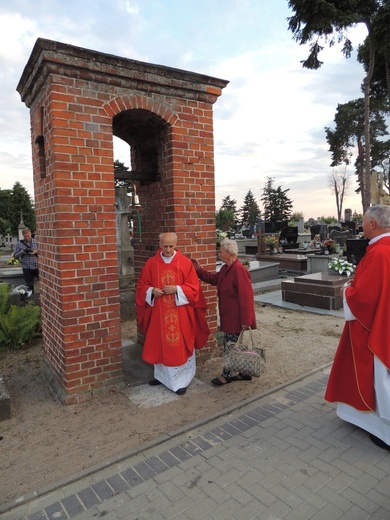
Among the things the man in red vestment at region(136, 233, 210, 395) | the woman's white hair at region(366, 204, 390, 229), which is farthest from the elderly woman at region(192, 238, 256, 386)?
the woman's white hair at region(366, 204, 390, 229)

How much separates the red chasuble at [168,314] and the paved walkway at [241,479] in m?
0.88

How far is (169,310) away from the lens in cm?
406

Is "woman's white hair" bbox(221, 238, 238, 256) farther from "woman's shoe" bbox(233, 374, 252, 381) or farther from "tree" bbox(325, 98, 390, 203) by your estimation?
"tree" bbox(325, 98, 390, 203)

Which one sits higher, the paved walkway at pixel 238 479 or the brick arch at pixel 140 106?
the brick arch at pixel 140 106

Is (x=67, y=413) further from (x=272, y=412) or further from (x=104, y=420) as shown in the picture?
(x=272, y=412)

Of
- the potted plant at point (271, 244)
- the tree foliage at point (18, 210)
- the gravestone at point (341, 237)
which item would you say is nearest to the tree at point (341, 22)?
the gravestone at point (341, 237)

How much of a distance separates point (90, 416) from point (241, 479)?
65.6 inches

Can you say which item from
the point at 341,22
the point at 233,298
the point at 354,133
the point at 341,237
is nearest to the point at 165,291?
the point at 233,298

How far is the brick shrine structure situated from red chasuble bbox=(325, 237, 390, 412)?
2.16 m

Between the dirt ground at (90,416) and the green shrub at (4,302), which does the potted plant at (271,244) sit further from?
the green shrub at (4,302)

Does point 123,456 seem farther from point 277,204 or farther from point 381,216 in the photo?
point 277,204

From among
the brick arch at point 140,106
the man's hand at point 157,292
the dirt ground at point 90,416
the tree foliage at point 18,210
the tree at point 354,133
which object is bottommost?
the dirt ground at point 90,416

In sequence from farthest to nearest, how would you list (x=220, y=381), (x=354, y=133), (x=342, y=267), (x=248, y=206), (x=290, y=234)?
(x=248, y=206), (x=354, y=133), (x=290, y=234), (x=342, y=267), (x=220, y=381)

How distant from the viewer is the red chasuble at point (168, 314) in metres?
4.03
